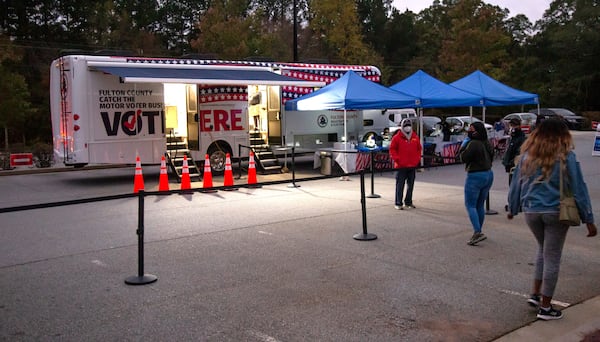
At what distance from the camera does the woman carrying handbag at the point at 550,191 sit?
4.89m

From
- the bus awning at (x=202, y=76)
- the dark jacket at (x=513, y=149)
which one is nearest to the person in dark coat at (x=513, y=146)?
the dark jacket at (x=513, y=149)

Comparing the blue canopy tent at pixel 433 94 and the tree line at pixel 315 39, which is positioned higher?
the tree line at pixel 315 39

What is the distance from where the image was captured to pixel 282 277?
6430 millimetres

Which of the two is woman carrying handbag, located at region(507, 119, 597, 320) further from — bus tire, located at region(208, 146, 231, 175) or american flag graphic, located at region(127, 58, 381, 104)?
bus tire, located at region(208, 146, 231, 175)

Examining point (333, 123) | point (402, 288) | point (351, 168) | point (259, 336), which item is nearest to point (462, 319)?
point (402, 288)

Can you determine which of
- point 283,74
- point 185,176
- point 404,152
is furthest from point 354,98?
point 404,152

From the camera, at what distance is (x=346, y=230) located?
29.0ft

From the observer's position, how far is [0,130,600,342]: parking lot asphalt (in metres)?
4.91

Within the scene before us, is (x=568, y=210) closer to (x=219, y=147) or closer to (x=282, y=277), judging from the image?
(x=282, y=277)

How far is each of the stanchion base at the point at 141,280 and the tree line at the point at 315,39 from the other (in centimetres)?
1552

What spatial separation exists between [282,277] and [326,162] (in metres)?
10.8

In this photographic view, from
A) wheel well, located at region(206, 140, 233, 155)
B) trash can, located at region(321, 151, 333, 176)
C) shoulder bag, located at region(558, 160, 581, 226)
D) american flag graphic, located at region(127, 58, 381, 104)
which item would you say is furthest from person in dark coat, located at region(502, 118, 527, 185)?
wheel well, located at region(206, 140, 233, 155)

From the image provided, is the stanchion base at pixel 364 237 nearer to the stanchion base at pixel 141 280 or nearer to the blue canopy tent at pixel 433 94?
the stanchion base at pixel 141 280

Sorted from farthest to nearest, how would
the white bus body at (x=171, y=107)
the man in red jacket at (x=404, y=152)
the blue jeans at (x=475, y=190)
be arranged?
the white bus body at (x=171, y=107) → the man in red jacket at (x=404, y=152) → the blue jeans at (x=475, y=190)
